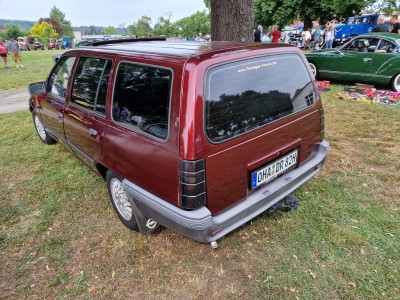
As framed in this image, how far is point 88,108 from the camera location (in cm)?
289

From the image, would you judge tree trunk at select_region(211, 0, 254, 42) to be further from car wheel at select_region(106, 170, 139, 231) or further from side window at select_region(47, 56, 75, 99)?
car wheel at select_region(106, 170, 139, 231)

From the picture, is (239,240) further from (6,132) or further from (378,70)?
(378,70)

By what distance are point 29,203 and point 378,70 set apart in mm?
8252

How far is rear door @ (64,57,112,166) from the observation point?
2.68 metres

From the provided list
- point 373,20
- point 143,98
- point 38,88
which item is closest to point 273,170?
point 143,98

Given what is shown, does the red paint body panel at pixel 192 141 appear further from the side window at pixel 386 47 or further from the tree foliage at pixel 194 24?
the tree foliage at pixel 194 24

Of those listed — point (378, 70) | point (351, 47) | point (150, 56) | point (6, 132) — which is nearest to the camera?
point (150, 56)

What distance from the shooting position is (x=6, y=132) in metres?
5.85

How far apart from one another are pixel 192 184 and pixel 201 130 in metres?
0.37

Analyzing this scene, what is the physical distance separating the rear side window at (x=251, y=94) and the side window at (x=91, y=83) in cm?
115

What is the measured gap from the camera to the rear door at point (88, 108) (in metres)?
2.68

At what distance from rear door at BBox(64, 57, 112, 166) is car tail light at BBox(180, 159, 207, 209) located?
1.09 meters

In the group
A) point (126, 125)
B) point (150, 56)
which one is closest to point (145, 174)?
point (126, 125)

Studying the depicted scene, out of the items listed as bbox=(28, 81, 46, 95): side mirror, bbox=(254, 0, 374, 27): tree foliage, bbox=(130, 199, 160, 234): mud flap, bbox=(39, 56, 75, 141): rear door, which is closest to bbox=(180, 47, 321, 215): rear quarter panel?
bbox=(130, 199, 160, 234): mud flap
